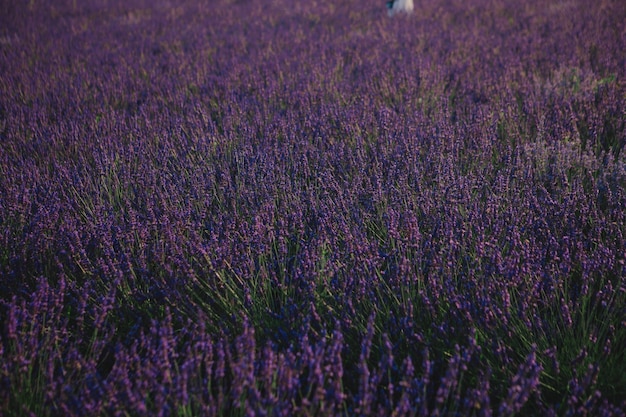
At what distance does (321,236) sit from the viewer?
1.80 metres

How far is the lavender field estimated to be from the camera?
1.31m

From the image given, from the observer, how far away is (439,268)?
1.66m

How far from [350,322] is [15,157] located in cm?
265

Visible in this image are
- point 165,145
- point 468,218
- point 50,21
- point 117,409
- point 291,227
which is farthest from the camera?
point 50,21

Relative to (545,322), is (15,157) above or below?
above

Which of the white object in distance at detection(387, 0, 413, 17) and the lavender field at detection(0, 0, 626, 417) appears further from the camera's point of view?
the white object in distance at detection(387, 0, 413, 17)

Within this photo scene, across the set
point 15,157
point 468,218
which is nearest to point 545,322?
point 468,218

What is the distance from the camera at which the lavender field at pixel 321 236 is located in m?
1.31

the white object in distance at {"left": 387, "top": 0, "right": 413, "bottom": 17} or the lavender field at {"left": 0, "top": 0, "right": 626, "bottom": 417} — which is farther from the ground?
the white object in distance at {"left": 387, "top": 0, "right": 413, "bottom": 17}

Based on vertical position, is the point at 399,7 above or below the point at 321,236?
above

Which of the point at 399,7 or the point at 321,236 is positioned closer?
the point at 321,236

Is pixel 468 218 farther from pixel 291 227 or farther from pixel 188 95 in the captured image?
pixel 188 95

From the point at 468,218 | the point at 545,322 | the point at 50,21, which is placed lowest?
the point at 545,322

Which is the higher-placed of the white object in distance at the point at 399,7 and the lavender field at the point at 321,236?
the white object in distance at the point at 399,7
